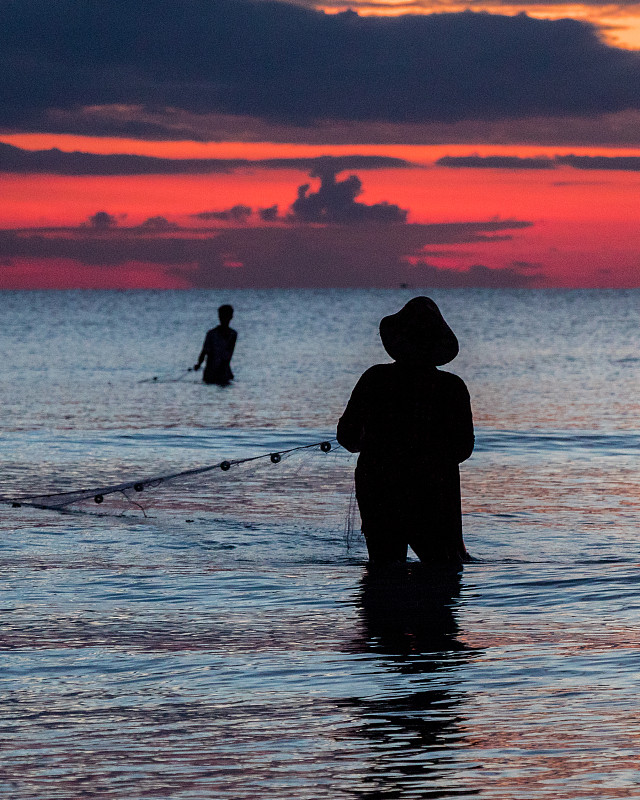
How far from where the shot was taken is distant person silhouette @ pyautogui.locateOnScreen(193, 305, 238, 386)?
20.5m

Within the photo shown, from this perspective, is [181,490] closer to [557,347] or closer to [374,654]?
[374,654]

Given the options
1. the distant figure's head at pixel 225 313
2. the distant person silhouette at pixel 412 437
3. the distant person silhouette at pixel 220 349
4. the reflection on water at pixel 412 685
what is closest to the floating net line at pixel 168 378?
the distant person silhouette at pixel 220 349

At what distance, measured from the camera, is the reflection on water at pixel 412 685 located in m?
4.15

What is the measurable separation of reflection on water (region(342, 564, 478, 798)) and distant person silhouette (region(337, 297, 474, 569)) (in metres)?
0.27

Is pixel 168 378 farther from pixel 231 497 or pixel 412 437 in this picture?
pixel 412 437

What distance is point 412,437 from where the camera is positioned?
666cm

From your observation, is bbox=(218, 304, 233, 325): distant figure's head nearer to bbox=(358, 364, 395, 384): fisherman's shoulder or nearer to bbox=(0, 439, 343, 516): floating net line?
bbox=(0, 439, 343, 516): floating net line

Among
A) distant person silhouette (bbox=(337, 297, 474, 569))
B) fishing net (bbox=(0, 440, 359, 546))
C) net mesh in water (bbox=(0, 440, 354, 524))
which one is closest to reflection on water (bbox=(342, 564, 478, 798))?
distant person silhouette (bbox=(337, 297, 474, 569))

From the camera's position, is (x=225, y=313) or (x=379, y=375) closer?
(x=379, y=375)

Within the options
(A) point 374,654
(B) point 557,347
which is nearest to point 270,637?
(A) point 374,654

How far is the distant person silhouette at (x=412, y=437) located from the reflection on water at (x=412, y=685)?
0.27 m

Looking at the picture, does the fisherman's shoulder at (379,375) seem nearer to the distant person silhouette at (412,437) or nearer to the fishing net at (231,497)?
the distant person silhouette at (412,437)

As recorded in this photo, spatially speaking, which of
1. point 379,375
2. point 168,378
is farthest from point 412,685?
point 168,378

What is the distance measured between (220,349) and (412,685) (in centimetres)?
1727
